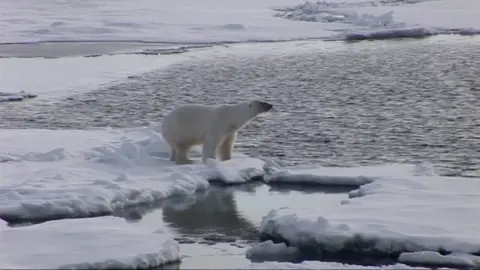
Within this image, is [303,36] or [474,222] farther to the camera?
[303,36]

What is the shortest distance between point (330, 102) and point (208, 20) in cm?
1647

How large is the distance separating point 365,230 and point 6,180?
3.45 metres

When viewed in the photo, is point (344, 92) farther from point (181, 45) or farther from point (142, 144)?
point (181, 45)

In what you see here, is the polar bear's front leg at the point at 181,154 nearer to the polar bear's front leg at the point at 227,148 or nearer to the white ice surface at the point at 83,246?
the polar bear's front leg at the point at 227,148

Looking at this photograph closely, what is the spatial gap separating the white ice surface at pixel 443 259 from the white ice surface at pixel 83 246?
1460 mm

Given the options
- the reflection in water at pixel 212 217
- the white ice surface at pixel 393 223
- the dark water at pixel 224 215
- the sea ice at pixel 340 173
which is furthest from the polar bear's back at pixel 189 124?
the white ice surface at pixel 393 223

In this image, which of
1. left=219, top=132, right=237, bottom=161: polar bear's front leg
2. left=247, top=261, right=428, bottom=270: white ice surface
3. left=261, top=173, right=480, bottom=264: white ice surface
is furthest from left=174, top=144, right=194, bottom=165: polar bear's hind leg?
left=247, top=261, right=428, bottom=270: white ice surface

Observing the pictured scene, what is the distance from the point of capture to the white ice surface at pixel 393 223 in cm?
592

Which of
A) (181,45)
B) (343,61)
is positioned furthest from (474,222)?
(181,45)

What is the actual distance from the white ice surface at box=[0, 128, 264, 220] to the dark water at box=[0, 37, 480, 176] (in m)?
1.09

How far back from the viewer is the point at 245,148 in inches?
400

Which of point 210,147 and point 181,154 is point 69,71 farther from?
point 210,147

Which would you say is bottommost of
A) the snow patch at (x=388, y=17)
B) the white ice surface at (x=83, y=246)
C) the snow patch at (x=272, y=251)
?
the snow patch at (x=272, y=251)

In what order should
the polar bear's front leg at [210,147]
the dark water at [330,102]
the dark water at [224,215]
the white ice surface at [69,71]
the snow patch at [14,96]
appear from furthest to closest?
the white ice surface at [69,71], the snow patch at [14,96], the dark water at [330,102], the polar bear's front leg at [210,147], the dark water at [224,215]
